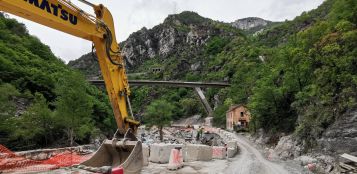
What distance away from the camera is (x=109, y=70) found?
10602 mm

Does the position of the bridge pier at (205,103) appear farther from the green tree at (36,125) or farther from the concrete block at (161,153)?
the concrete block at (161,153)

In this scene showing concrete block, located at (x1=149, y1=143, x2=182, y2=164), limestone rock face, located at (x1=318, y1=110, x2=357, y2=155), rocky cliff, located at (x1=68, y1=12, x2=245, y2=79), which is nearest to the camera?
limestone rock face, located at (x1=318, y1=110, x2=357, y2=155)

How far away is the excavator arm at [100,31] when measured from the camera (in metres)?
8.59

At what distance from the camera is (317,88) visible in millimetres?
26484

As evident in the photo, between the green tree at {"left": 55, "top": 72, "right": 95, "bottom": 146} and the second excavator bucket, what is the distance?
67.0 feet

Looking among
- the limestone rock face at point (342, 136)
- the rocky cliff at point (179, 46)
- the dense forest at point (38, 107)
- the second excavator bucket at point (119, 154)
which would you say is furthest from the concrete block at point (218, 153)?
the rocky cliff at point (179, 46)

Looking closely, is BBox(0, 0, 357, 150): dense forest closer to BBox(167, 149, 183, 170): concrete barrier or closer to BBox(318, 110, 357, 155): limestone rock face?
BBox(318, 110, 357, 155): limestone rock face

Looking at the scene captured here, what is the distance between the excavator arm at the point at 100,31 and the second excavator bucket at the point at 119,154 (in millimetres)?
433

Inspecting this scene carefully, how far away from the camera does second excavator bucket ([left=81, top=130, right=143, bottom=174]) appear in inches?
390

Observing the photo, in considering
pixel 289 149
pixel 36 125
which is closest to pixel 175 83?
pixel 36 125

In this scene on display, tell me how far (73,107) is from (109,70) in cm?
2228

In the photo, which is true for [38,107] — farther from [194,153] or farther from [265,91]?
[265,91]

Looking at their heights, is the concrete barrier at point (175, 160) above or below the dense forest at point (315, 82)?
below

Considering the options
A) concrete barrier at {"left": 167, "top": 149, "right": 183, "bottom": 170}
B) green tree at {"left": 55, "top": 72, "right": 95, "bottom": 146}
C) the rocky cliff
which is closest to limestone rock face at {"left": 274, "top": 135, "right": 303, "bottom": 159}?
concrete barrier at {"left": 167, "top": 149, "right": 183, "bottom": 170}
